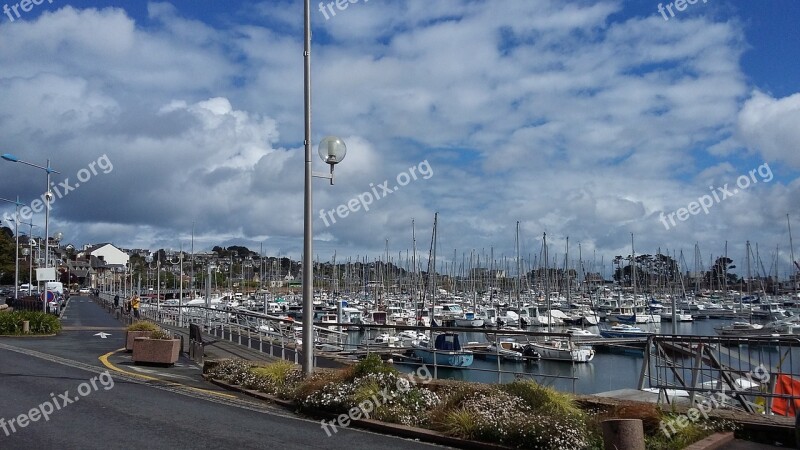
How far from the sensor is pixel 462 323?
259 feet

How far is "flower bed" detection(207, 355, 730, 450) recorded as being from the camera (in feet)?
32.0

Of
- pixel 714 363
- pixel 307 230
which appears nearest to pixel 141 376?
pixel 307 230

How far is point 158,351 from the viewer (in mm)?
20016

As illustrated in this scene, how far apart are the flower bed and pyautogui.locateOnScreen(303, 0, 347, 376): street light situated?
746 mm

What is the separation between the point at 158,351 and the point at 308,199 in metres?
8.18

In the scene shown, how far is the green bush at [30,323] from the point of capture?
31.4 m

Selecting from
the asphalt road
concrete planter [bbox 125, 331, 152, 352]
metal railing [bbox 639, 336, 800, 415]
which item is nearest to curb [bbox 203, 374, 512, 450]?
the asphalt road

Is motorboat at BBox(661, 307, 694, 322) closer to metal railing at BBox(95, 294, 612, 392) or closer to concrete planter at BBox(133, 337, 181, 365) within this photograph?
metal railing at BBox(95, 294, 612, 392)

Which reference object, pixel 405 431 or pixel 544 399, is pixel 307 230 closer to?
pixel 405 431

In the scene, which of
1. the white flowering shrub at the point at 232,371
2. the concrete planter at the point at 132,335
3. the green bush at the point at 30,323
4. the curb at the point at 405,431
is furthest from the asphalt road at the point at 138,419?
the green bush at the point at 30,323

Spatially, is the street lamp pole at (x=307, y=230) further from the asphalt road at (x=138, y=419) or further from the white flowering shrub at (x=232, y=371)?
the white flowering shrub at (x=232, y=371)

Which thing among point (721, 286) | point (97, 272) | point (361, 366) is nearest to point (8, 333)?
point (361, 366)

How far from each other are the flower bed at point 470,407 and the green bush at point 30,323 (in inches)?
830

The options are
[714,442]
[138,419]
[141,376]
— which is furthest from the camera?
[141,376]
